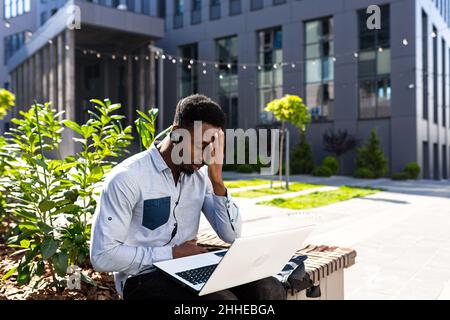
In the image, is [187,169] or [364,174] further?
[364,174]

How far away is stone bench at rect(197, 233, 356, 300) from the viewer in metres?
2.33

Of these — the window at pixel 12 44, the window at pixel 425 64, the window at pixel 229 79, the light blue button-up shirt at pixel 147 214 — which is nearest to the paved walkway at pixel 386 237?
the light blue button-up shirt at pixel 147 214

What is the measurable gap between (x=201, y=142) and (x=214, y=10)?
24806mm

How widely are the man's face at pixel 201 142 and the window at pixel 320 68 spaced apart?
20.3 meters

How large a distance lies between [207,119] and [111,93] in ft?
98.5

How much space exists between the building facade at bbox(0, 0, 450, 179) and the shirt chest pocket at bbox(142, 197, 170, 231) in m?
19.6

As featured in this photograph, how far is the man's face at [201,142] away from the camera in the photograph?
2109 millimetres

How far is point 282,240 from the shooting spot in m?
1.90

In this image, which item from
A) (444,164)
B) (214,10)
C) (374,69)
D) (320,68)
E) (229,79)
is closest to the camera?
(374,69)

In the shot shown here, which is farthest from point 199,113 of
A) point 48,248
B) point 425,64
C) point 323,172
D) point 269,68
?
point 425,64

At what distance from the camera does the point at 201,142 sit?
2.13 meters

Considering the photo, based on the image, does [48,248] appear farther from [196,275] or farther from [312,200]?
[312,200]
